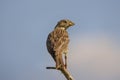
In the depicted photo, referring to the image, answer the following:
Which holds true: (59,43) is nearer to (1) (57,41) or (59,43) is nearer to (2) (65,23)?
(1) (57,41)

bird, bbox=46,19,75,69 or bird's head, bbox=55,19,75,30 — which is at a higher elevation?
bird's head, bbox=55,19,75,30

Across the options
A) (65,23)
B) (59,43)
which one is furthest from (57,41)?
(65,23)

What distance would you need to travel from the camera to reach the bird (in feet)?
9.66

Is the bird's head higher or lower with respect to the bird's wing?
higher

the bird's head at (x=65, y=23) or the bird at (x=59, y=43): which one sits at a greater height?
the bird's head at (x=65, y=23)

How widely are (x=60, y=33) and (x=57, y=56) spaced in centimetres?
23

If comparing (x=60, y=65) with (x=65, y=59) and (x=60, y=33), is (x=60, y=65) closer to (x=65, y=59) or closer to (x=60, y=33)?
(x=65, y=59)

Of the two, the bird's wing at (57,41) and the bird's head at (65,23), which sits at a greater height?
the bird's head at (65,23)

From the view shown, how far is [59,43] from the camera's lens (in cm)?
295

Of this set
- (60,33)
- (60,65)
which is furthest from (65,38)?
(60,65)

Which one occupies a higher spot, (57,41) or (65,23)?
(65,23)

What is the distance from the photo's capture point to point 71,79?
2822 mm

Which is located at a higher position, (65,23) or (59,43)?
(65,23)

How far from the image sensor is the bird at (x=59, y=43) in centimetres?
295
